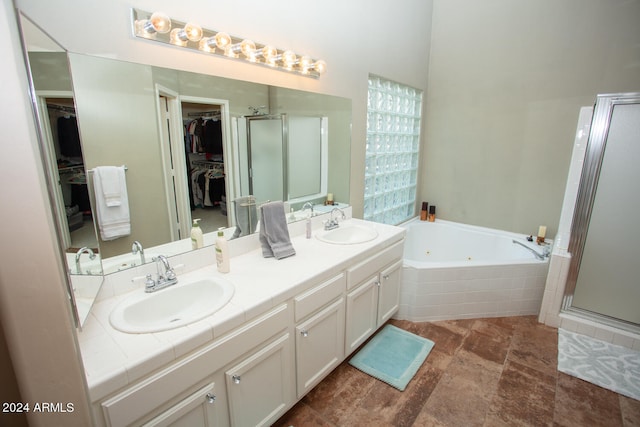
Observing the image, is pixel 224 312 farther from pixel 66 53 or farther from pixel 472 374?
pixel 472 374

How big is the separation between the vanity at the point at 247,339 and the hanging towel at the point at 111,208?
0.19 meters

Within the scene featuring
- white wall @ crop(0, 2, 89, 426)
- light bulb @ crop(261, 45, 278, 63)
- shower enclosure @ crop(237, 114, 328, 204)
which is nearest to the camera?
white wall @ crop(0, 2, 89, 426)

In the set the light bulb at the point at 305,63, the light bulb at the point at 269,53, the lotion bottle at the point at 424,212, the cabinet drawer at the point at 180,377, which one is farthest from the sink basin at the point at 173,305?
the lotion bottle at the point at 424,212

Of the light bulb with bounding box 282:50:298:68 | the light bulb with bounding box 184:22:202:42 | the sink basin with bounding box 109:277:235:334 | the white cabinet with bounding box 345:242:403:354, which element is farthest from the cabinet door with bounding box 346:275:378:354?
the light bulb with bounding box 184:22:202:42

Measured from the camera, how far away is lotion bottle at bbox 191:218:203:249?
1.63 m

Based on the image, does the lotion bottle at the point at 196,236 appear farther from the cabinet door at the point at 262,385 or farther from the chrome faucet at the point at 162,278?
the cabinet door at the point at 262,385

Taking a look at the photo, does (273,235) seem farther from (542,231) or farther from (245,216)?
(542,231)

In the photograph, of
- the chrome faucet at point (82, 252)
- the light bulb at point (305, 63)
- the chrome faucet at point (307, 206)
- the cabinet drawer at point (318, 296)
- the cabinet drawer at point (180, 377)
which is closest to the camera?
the cabinet drawer at point (180, 377)

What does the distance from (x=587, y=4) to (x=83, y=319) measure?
396cm

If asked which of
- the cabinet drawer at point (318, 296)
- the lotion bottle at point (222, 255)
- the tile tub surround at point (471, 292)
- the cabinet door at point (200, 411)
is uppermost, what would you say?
the lotion bottle at point (222, 255)

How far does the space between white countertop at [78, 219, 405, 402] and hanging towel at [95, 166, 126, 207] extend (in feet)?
1.28

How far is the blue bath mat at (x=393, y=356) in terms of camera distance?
1991 mm

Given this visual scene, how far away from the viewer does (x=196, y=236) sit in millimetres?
1642

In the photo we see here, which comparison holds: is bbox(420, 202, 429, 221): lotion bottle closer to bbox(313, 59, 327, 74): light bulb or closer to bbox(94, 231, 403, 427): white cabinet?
bbox(94, 231, 403, 427): white cabinet
